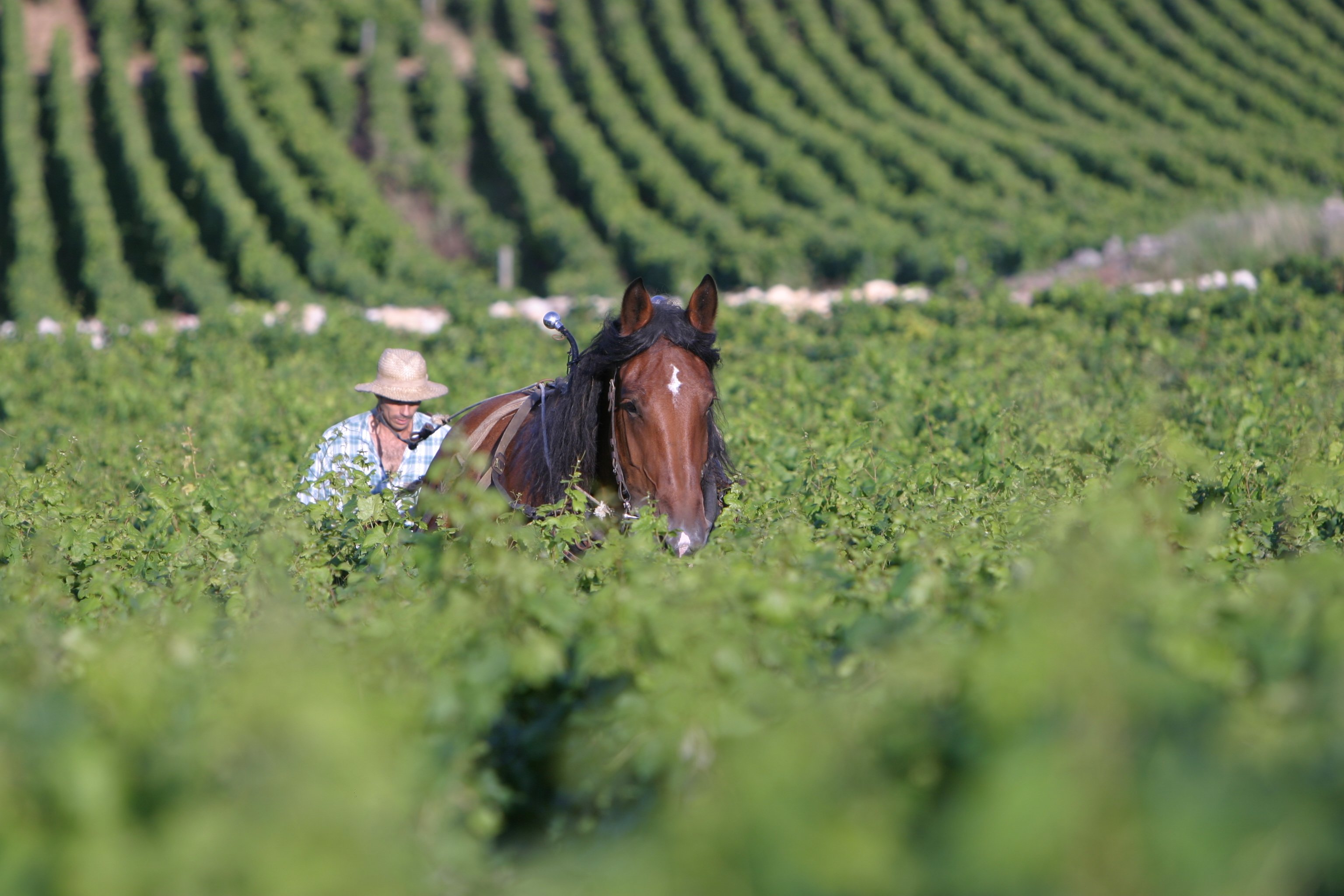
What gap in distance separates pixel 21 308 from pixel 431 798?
998 inches

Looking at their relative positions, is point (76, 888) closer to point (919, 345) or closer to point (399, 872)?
point (399, 872)

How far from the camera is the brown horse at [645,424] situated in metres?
4.62

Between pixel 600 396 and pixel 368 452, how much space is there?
5.15 ft

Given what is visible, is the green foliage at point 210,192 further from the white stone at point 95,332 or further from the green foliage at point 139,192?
the white stone at point 95,332

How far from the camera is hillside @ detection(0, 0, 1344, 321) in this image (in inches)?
1049

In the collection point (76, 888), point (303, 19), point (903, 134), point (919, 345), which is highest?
point (303, 19)

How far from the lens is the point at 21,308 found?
24.5 metres

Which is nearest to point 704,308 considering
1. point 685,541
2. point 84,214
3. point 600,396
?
point 600,396

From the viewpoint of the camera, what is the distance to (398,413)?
650 cm

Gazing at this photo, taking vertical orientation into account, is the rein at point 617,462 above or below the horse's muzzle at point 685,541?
above

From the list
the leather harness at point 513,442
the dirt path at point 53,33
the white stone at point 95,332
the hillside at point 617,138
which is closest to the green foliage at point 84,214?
the hillside at point 617,138

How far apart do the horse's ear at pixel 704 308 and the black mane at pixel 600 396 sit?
41 mm

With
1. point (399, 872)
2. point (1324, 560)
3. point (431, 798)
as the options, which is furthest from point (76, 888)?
point (1324, 560)

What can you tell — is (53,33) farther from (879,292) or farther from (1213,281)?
(1213,281)
